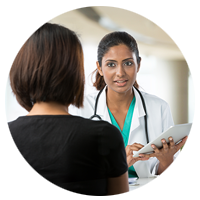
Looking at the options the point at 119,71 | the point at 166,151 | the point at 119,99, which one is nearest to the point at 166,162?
the point at 166,151

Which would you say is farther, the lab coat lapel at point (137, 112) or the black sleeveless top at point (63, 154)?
the lab coat lapel at point (137, 112)

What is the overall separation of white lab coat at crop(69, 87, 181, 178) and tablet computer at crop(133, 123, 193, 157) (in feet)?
0.29

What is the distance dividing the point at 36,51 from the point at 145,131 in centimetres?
72

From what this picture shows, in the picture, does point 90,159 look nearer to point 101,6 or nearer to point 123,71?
point 123,71

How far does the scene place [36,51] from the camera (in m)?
0.82

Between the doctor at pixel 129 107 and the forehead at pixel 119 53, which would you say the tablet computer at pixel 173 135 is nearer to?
the doctor at pixel 129 107

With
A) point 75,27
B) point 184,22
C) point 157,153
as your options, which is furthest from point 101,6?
point 157,153

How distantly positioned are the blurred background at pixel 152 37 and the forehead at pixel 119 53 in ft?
0.24

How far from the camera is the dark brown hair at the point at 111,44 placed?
4.06 feet

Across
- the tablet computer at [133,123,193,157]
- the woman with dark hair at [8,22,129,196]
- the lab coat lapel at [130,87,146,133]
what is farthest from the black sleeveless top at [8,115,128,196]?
the lab coat lapel at [130,87,146,133]

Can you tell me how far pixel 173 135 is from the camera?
114 cm

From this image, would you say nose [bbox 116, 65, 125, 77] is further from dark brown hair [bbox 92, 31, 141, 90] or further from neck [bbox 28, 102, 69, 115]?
neck [bbox 28, 102, 69, 115]

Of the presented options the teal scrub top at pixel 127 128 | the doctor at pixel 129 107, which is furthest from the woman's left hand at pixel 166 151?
the teal scrub top at pixel 127 128

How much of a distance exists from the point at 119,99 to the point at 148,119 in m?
0.19
